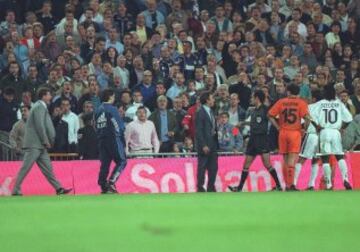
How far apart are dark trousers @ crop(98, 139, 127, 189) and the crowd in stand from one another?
2.16 m

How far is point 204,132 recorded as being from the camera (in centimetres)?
1934

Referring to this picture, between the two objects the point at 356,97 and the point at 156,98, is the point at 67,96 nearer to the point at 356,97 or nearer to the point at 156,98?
the point at 156,98

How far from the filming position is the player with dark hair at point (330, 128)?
19109 millimetres

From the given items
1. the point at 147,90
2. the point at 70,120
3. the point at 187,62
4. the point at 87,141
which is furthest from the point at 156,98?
the point at 70,120

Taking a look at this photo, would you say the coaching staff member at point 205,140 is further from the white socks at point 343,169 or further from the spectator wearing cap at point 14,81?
the spectator wearing cap at point 14,81

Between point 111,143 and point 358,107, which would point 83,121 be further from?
point 358,107

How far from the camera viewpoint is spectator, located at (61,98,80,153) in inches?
832

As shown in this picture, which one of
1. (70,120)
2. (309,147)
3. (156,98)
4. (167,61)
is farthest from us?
(167,61)

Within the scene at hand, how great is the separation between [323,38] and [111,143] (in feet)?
28.3

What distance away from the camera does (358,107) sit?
23141mm

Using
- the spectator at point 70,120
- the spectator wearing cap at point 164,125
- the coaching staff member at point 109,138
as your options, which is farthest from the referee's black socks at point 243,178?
the spectator at point 70,120

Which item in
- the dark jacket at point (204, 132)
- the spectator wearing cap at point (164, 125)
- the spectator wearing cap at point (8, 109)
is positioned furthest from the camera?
the spectator wearing cap at point (164, 125)

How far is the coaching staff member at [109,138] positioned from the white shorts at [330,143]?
3.72 m

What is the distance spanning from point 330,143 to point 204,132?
7.74 feet
